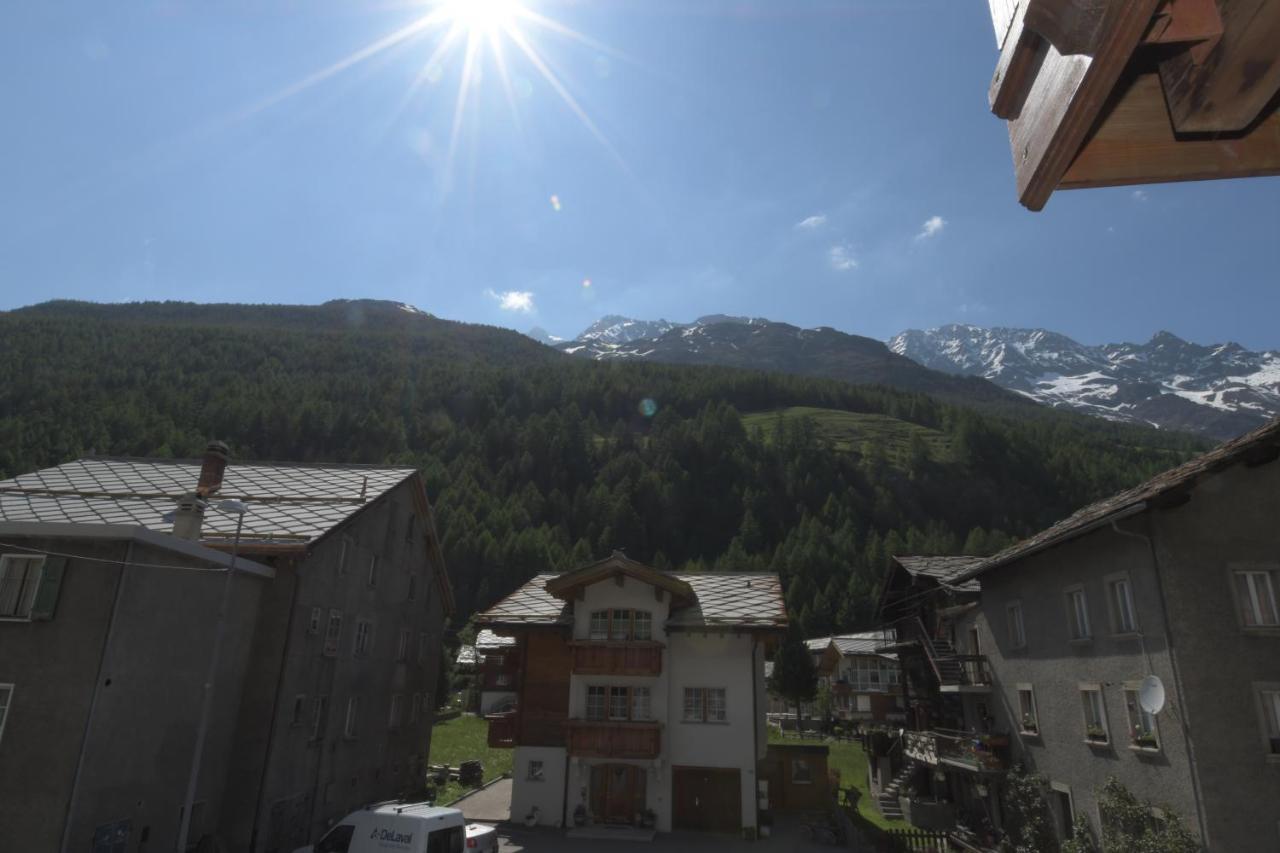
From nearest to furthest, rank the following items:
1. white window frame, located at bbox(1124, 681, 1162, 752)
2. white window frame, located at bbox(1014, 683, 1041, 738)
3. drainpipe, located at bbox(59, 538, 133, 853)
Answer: drainpipe, located at bbox(59, 538, 133, 853)
white window frame, located at bbox(1124, 681, 1162, 752)
white window frame, located at bbox(1014, 683, 1041, 738)

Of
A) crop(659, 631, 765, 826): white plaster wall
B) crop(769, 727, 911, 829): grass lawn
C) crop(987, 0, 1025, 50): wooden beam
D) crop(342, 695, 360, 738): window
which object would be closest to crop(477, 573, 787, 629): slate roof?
crop(659, 631, 765, 826): white plaster wall

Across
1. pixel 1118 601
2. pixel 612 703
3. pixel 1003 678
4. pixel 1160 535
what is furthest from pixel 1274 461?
pixel 612 703

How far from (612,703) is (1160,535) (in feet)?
70.0

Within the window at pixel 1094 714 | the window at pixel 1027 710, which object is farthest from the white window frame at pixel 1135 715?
the window at pixel 1027 710

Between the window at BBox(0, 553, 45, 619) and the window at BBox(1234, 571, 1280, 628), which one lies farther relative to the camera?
the window at BBox(0, 553, 45, 619)

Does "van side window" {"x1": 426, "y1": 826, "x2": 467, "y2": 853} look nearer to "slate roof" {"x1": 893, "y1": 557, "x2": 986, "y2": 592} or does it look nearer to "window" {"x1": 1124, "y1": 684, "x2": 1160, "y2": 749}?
"window" {"x1": 1124, "y1": 684, "x2": 1160, "y2": 749}

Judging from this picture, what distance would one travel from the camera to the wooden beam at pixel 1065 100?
67.1 inches

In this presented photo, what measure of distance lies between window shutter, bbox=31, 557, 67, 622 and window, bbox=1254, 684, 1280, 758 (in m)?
2.03

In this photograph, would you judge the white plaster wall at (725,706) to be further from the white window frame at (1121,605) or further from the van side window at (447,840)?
the white window frame at (1121,605)

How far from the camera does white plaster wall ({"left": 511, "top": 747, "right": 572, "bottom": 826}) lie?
3131 centimetres

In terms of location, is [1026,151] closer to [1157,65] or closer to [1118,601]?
[1157,65]

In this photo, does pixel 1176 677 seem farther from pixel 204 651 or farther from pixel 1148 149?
pixel 204 651

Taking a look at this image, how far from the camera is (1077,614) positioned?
2508 cm

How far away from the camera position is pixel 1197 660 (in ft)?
64.9
